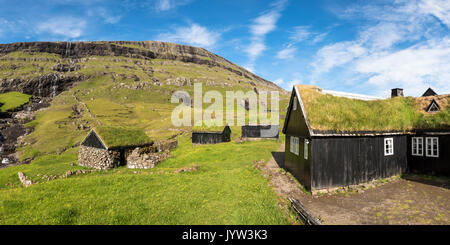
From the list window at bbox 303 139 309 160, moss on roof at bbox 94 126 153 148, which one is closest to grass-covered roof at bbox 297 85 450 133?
window at bbox 303 139 309 160

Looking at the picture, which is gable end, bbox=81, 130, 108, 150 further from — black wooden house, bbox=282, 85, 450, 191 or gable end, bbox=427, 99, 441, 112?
gable end, bbox=427, 99, 441, 112

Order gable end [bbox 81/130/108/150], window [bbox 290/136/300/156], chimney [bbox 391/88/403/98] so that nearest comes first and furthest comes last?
window [bbox 290/136/300/156], chimney [bbox 391/88/403/98], gable end [bbox 81/130/108/150]

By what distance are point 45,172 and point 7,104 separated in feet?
413

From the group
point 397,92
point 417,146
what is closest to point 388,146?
point 417,146

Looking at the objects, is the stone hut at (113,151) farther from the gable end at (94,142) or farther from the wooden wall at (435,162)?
the wooden wall at (435,162)

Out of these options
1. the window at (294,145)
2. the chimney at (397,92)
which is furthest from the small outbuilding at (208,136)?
the chimney at (397,92)

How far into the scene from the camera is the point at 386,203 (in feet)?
37.8

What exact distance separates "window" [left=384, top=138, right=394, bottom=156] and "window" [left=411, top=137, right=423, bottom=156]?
7.84 feet

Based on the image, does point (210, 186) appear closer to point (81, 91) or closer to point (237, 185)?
point (237, 185)

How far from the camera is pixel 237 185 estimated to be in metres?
15.0

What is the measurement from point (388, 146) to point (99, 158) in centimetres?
3274

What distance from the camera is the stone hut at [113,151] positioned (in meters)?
25.2

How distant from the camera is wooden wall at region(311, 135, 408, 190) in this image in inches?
534
